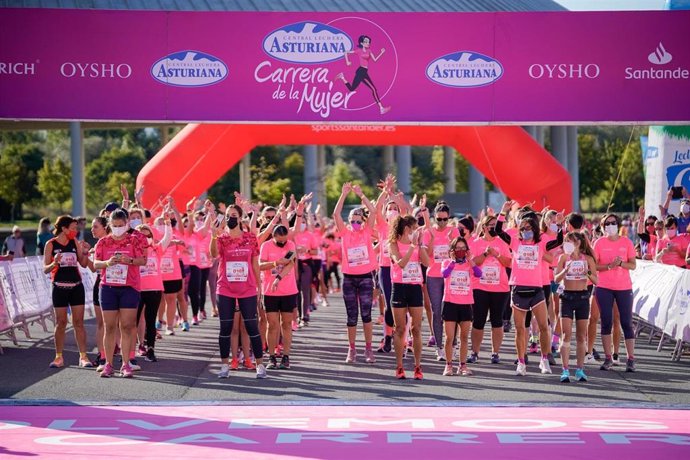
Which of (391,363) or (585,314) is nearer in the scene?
(585,314)

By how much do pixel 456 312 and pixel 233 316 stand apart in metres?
2.47

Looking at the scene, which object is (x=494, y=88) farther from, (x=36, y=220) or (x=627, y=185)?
(x=36, y=220)

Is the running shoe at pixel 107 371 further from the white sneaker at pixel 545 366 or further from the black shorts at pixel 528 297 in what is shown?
the white sneaker at pixel 545 366

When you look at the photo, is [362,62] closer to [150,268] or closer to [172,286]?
[172,286]

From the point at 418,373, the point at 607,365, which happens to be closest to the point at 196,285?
the point at 418,373

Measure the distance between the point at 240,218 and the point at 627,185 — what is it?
48.9 m

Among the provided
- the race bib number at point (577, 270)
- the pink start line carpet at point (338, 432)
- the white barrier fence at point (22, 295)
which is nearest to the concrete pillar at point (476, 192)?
the white barrier fence at point (22, 295)

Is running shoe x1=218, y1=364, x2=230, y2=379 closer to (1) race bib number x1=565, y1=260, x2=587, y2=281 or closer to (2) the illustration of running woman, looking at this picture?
(1) race bib number x1=565, y1=260, x2=587, y2=281

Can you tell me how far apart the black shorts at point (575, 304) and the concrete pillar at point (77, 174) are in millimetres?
21703

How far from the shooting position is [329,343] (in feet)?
47.7

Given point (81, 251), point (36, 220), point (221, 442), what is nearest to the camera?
point (221, 442)

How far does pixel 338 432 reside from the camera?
8.23 meters

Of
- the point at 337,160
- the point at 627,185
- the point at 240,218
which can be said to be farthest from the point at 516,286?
the point at 337,160

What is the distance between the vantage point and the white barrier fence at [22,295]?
47.1 ft
